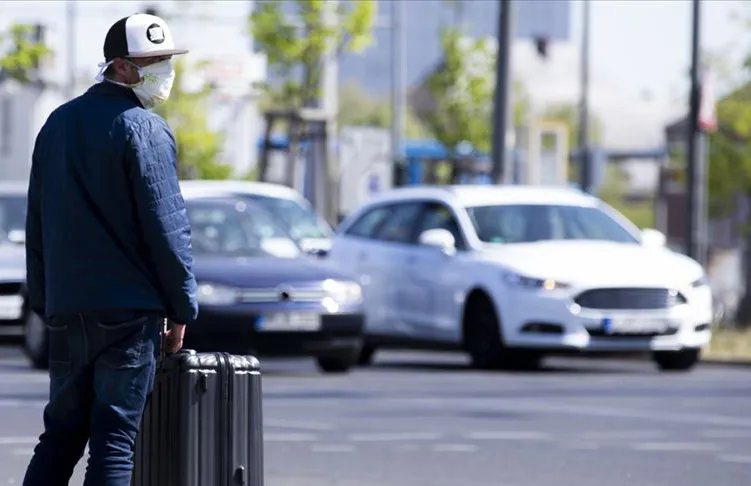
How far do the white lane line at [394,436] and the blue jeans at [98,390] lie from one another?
5895 mm

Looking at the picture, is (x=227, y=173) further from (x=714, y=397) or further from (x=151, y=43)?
(x=151, y=43)

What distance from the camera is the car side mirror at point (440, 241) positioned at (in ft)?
68.1

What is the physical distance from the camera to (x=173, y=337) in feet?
24.0

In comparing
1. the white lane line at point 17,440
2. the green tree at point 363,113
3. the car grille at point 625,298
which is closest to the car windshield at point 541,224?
the car grille at point 625,298

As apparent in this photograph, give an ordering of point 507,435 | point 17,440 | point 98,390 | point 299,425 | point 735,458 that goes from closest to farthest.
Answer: point 98,390 < point 735,458 < point 17,440 < point 507,435 < point 299,425

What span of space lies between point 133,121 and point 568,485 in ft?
13.8

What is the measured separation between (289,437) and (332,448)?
0.70m

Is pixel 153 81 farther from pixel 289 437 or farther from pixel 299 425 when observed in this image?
pixel 299 425

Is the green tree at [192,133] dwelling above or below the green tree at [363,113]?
above

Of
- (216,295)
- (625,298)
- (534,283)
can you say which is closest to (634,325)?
(625,298)

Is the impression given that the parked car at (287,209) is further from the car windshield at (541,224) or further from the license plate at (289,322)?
the license plate at (289,322)

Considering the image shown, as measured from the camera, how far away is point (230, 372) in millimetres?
7301

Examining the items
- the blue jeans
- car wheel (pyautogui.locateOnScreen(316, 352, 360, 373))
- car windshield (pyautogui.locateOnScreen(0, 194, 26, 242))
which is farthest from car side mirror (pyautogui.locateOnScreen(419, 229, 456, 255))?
the blue jeans

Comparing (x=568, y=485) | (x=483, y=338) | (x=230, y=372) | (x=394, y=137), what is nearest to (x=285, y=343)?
(x=483, y=338)
